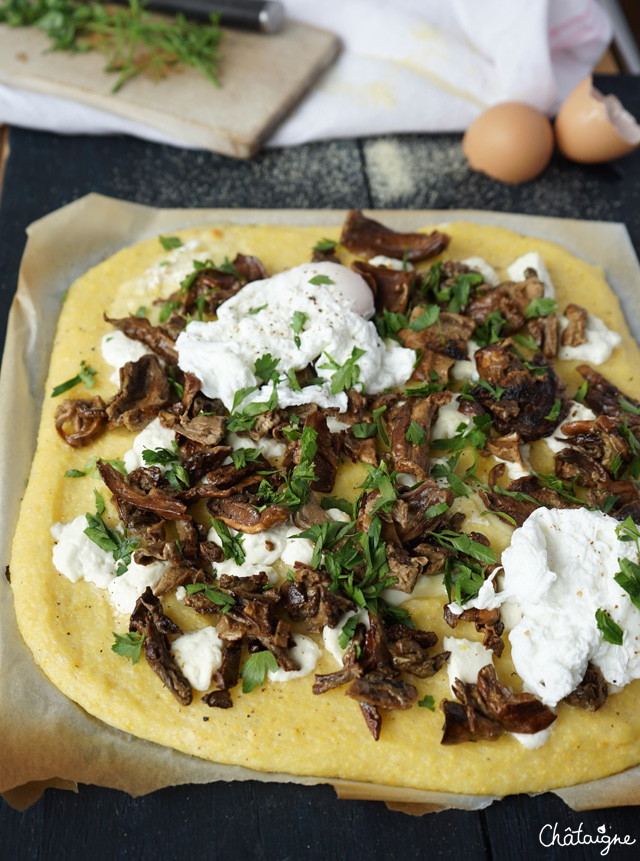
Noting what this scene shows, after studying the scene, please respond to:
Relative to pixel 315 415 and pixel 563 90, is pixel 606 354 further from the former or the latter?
pixel 563 90

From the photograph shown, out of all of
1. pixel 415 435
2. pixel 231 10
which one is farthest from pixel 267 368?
pixel 231 10

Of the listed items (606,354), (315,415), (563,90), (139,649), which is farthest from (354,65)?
(139,649)

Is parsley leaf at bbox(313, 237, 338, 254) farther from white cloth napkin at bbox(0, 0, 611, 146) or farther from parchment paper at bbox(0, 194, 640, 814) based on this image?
white cloth napkin at bbox(0, 0, 611, 146)

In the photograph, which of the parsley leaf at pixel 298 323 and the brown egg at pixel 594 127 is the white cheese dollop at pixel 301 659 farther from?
the brown egg at pixel 594 127

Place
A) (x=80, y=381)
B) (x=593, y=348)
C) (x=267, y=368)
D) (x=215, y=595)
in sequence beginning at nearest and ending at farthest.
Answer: (x=215, y=595) < (x=267, y=368) < (x=80, y=381) < (x=593, y=348)

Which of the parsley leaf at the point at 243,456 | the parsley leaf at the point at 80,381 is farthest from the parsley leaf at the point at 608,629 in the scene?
the parsley leaf at the point at 80,381

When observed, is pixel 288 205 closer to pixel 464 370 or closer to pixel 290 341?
pixel 290 341

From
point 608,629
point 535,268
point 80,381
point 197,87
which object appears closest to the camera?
point 608,629

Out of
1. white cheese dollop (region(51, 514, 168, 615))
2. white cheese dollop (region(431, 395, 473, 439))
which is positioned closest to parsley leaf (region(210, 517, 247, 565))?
white cheese dollop (region(51, 514, 168, 615))
